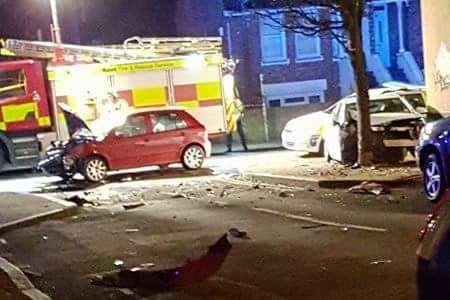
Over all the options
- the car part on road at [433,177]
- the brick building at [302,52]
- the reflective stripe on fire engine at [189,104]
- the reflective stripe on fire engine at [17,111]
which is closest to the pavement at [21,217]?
the car part on road at [433,177]

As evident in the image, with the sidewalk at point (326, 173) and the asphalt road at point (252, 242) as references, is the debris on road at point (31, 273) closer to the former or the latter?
the asphalt road at point (252, 242)

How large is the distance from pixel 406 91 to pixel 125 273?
13.5m

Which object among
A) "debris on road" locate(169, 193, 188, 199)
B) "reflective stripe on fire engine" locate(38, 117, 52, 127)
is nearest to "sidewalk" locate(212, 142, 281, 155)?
"reflective stripe on fire engine" locate(38, 117, 52, 127)

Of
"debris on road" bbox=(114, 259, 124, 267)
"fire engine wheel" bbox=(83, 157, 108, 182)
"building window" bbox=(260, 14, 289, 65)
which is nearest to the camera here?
"debris on road" bbox=(114, 259, 124, 267)

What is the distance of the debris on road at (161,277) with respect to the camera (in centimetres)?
888

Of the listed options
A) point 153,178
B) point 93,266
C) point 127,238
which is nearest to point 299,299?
point 93,266

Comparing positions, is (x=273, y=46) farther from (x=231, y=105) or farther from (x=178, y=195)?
(x=178, y=195)

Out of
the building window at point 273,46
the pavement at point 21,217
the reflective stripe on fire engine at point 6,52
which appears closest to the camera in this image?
the pavement at point 21,217

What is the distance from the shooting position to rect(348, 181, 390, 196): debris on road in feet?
49.2

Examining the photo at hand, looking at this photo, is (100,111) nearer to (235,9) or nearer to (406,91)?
(406,91)

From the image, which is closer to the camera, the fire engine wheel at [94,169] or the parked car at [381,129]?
the parked car at [381,129]

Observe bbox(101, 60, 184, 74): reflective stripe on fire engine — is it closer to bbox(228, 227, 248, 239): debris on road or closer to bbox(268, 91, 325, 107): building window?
bbox(268, 91, 325, 107): building window

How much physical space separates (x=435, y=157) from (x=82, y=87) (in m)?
14.4

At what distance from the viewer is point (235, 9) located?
36938 mm
